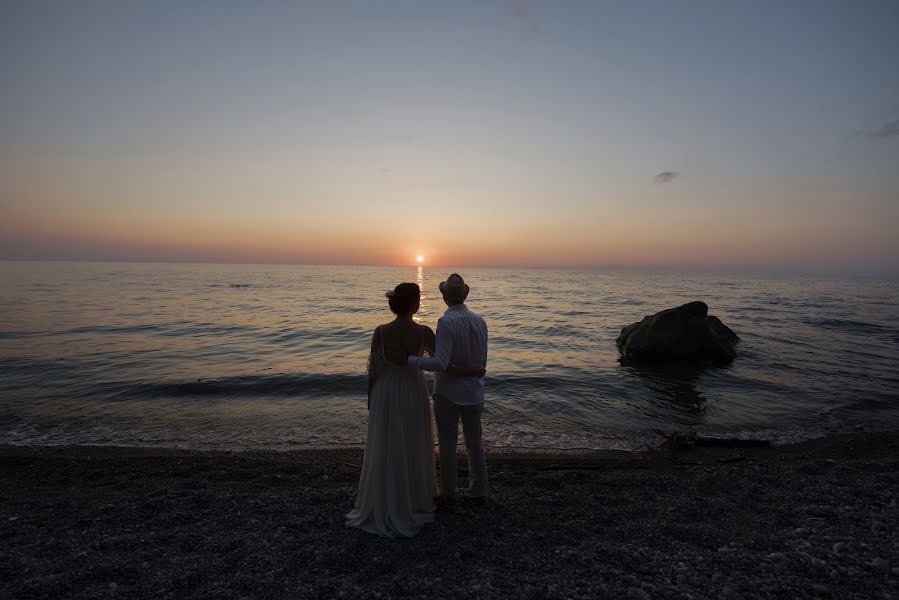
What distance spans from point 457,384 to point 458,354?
39cm

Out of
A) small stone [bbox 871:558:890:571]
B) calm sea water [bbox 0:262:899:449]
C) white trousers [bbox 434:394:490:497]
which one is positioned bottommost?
calm sea water [bbox 0:262:899:449]

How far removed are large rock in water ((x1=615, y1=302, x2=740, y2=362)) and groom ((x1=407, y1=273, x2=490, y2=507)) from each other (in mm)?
13007

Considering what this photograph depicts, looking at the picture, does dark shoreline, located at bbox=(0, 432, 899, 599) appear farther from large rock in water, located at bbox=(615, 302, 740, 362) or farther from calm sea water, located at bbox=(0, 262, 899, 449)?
large rock in water, located at bbox=(615, 302, 740, 362)

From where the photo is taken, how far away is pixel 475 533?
4.77m

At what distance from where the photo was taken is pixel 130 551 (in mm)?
4453

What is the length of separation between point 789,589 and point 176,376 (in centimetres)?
1535

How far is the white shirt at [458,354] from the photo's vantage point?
485 centimetres

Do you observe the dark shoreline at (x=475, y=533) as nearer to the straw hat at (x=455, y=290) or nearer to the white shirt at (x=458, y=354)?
the white shirt at (x=458, y=354)

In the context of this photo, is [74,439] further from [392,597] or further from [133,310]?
[133,310]

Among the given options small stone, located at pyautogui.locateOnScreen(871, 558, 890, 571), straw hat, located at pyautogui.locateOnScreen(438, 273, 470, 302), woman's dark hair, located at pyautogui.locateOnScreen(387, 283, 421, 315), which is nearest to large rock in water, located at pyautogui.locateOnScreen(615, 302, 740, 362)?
small stone, located at pyautogui.locateOnScreen(871, 558, 890, 571)


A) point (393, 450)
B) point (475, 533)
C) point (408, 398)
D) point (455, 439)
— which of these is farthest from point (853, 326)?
point (393, 450)

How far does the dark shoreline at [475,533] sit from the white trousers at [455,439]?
1.16 feet

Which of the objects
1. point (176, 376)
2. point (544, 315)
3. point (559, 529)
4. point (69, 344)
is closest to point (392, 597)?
point (559, 529)

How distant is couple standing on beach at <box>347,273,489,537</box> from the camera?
4.82m
